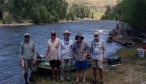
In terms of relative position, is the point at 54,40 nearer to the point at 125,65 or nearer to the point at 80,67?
the point at 80,67

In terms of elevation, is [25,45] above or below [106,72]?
above

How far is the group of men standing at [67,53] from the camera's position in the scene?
1761cm

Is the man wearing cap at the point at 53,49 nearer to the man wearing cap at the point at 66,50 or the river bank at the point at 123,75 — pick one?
the man wearing cap at the point at 66,50

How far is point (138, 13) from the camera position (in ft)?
169

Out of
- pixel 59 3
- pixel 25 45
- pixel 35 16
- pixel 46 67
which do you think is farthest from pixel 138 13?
pixel 59 3

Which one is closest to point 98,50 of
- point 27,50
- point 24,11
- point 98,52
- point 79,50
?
point 98,52

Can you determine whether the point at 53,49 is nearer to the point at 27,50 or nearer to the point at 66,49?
the point at 66,49

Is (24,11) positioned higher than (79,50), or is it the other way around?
(79,50)

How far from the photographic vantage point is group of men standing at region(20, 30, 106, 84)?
17609mm

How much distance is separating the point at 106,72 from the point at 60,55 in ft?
15.2

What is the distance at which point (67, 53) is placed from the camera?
18.4m

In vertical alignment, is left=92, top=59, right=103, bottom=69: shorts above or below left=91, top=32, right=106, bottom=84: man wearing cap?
below

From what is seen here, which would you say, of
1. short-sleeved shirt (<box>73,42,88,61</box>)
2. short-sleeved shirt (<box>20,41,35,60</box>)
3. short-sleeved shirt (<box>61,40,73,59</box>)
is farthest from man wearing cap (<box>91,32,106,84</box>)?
short-sleeved shirt (<box>20,41,35,60</box>)

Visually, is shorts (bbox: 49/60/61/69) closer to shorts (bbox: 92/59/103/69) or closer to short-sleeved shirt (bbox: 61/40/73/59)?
short-sleeved shirt (bbox: 61/40/73/59)
